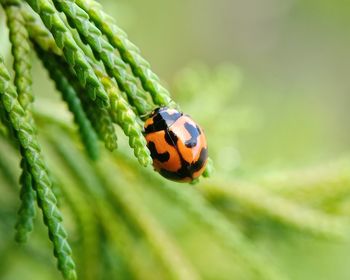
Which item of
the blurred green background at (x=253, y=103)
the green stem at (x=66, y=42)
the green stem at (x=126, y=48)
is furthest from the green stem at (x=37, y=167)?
the blurred green background at (x=253, y=103)

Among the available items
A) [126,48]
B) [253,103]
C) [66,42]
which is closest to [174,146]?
[126,48]

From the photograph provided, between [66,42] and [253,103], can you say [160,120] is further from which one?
[253,103]

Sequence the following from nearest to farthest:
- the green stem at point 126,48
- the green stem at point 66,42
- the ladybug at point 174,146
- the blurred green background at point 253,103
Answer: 1. the green stem at point 66,42
2. the green stem at point 126,48
3. the ladybug at point 174,146
4. the blurred green background at point 253,103

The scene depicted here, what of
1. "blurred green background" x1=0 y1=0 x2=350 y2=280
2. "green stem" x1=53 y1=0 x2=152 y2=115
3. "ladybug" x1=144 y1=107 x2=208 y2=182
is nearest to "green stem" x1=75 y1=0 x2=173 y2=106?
"green stem" x1=53 y1=0 x2=152 y2=115

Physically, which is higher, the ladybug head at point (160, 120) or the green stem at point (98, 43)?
the ladybug head at point (160, 120)

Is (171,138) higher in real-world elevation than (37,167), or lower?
higher

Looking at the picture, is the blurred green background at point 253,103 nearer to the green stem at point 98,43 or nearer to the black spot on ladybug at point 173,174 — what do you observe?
the black spot on ladybug at point 173,174

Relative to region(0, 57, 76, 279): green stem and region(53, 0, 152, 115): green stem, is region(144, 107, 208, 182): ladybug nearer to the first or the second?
region(53, 0, 152, 115): green stem
